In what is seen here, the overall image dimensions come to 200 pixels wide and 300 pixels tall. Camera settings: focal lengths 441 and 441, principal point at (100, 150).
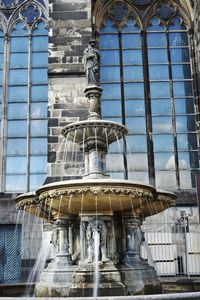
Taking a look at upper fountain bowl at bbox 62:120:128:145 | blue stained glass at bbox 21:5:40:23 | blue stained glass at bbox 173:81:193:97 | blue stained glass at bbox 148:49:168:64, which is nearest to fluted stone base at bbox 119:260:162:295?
upper fountain bowl at bbox 62:120:128:145

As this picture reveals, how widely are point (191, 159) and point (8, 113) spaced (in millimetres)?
5110

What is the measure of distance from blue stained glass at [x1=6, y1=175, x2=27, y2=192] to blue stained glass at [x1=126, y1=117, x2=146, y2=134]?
3.13 m

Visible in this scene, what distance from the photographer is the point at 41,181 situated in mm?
11531

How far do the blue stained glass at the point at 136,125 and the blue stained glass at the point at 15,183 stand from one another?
313cm

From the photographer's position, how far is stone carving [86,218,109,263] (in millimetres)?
5902

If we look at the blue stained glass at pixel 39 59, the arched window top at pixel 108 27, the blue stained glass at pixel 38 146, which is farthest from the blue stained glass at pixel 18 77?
the arched window top at pixel 108 27

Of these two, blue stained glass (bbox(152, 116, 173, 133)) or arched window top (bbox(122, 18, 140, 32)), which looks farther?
arched window top (bbox(122, 18, 140, 32))

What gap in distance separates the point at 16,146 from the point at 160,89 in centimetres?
429

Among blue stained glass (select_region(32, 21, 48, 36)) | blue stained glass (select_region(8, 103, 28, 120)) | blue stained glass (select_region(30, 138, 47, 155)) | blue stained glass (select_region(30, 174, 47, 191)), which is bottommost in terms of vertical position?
blue stained glass (select_region(30, 174, 47, 191))

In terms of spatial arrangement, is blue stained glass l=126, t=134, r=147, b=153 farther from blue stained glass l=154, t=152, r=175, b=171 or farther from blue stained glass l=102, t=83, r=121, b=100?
blue stained glass l=102, t=83, r=121, b=100

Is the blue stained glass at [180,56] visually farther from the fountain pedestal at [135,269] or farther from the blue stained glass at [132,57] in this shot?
the fountain pedestal at [135,269]

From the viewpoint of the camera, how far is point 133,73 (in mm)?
12516

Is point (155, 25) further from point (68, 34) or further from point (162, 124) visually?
point (68, 34)

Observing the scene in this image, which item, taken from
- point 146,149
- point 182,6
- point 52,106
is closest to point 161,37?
point 182,6
